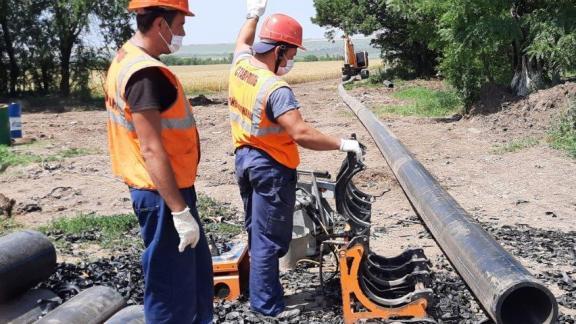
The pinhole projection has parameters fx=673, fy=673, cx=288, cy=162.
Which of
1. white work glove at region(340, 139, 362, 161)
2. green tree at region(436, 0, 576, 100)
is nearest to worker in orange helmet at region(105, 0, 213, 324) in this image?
white work glove at region(340, 139, 362, 161)

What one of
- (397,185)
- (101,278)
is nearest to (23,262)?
(101,278)

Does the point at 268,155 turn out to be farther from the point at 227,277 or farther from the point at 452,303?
the point at 452,303

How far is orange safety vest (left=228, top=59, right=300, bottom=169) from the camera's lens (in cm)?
447

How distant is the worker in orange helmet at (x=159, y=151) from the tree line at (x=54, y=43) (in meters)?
23.2

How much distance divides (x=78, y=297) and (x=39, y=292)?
0.62 m

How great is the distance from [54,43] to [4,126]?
13.8 m

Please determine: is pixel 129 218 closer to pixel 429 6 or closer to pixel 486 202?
pixel 486 202

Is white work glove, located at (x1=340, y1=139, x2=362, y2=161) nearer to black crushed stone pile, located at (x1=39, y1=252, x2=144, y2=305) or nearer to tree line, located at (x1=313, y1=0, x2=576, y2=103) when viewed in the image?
black crushed stone pile, located at (x1=39, y1=252, x2=144, y2=305)

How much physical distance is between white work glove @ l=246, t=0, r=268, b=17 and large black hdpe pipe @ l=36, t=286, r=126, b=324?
2510 millimetres

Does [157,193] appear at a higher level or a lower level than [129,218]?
higher

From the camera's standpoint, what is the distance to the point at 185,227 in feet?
10.4

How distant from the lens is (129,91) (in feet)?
10.0

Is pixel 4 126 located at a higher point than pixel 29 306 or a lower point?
higher

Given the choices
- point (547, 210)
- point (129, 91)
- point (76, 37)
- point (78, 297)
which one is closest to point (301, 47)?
point (129, 91)
